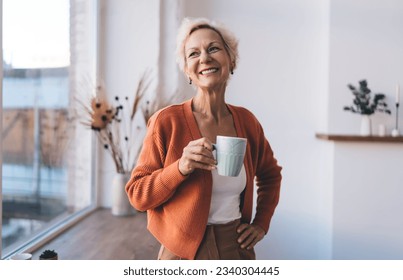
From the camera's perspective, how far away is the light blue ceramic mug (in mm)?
648

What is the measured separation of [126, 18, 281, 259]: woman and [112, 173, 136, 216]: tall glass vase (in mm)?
1287

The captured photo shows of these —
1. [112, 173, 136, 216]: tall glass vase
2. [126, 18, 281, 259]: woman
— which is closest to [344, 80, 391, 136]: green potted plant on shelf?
[112, 173, 136, 216]: tall glass vase

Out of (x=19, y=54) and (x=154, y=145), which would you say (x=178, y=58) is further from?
(x=19, y=54)

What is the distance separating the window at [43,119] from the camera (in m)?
1.46

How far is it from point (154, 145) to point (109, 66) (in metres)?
1.61

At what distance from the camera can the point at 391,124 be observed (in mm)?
2131

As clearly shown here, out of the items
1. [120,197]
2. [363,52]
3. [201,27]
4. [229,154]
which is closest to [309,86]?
[363,52]

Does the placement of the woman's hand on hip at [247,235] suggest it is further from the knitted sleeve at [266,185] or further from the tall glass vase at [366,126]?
the tall glass vase at [366,126]

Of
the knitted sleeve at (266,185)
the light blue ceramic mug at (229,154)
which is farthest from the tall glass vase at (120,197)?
the light blue ceramic mug at (229,154)

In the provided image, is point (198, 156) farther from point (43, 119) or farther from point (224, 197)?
point (43, 119)

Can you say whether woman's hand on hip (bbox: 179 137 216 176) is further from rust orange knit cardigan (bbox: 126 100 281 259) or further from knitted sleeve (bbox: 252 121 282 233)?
knitted sleeve (bbox: 252 121 282 233)

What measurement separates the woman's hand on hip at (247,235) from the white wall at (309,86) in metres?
1.45

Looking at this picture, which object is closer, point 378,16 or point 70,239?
point 70,239
